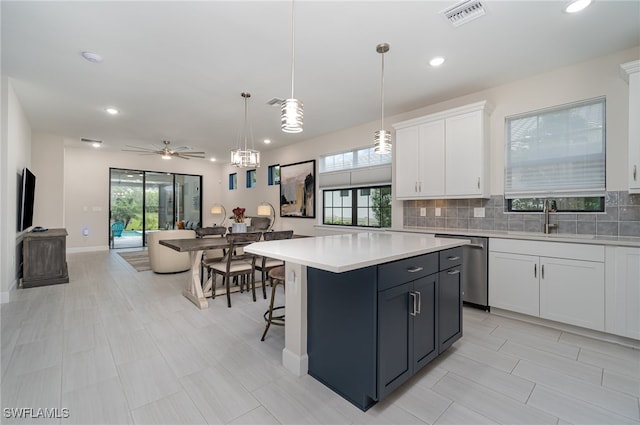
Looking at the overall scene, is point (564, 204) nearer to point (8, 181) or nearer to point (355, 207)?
point (355, 207)

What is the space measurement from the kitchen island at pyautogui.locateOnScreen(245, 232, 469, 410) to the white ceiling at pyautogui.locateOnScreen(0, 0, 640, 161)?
6.17 feet

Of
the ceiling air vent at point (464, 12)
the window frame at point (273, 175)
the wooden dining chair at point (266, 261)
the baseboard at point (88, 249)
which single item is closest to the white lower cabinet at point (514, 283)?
the ceiling air vent at point (464, 12)

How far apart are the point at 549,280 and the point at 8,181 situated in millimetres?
6360

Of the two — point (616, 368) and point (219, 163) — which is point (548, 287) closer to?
point (616, 368)

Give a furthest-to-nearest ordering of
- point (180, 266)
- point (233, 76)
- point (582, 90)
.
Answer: point (180, 266) → point (233, 76) → point (582, 90)

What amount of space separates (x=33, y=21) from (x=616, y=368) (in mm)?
5411

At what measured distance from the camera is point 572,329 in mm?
2738

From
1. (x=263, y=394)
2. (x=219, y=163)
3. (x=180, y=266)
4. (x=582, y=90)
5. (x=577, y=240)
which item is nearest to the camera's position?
(x=263, y=394)

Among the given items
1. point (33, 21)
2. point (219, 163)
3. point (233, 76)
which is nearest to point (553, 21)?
point (233, 76)

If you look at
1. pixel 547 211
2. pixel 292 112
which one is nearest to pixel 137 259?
pixel 292 112

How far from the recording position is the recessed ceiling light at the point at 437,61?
9.62 feet

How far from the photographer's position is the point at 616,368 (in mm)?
2137

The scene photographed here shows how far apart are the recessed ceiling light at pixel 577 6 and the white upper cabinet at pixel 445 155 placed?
121 centimetres

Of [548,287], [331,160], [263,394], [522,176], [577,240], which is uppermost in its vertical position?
[331,160]
